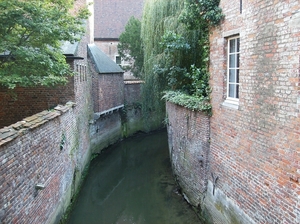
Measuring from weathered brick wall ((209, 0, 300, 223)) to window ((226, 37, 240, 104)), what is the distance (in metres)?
0.14

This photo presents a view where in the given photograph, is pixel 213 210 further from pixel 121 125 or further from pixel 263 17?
pixel 121 125

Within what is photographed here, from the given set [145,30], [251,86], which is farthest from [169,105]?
[251,86]

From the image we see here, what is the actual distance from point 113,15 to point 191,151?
21.9 m

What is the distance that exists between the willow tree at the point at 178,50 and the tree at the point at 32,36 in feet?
10.4

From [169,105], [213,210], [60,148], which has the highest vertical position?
[169,105]

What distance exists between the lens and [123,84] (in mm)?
18453

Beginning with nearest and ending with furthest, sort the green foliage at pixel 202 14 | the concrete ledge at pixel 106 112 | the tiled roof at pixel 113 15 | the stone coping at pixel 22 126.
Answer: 1. the stone coping at pixel 22 126
2. the green foliage at pixel 202 14
3. the concrete ledge at pixel 106 112
4. the tiled roof at pixel 113 15

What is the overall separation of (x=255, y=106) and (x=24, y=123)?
4196mm

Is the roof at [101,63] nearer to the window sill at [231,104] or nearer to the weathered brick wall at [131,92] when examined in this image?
the weathered brick wall at [131,92]

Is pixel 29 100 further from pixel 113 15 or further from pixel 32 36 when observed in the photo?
pixel 113 15

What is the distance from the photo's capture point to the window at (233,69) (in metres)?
6.37

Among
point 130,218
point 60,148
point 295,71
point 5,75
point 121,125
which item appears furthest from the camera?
point 121,125

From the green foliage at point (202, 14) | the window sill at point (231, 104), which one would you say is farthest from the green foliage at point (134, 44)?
the window sill at point (231, 104)

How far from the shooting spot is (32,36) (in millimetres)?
7559
